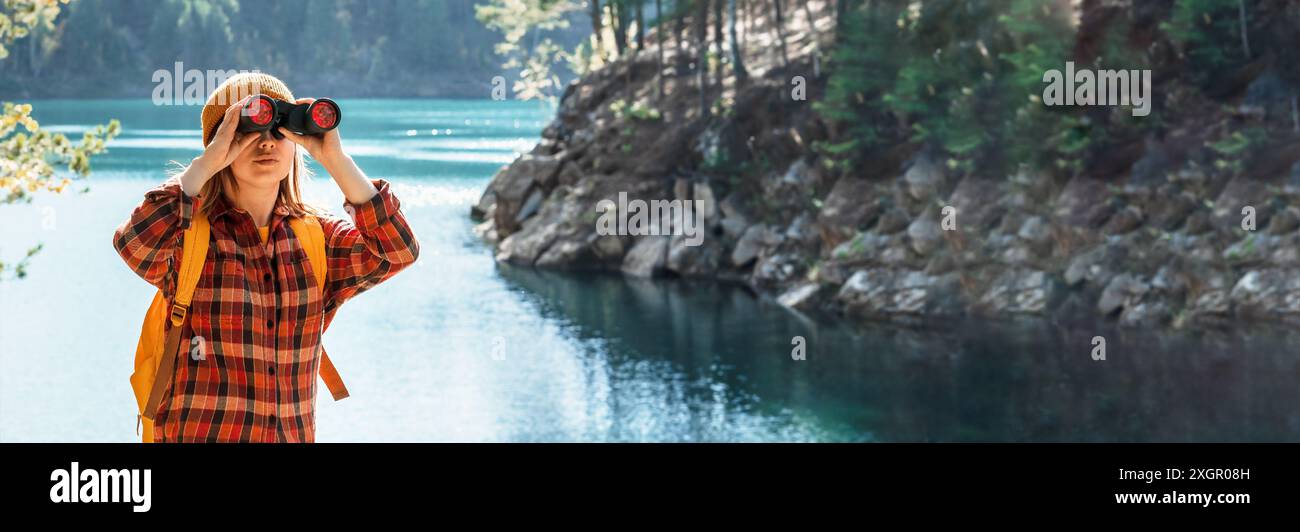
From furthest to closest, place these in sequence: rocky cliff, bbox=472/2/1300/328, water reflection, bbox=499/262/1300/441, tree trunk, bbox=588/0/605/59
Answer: tree trunk, bbox=588/0/605/59 → rocky cliff, bbox=472/2/1300/328 → water reflection, bbox=499/262/1300/441

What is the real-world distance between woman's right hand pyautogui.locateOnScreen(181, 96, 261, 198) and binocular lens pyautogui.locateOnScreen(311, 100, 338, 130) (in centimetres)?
19

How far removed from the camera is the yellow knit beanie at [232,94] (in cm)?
427

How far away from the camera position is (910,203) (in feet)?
132

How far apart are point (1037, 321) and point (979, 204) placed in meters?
3.53

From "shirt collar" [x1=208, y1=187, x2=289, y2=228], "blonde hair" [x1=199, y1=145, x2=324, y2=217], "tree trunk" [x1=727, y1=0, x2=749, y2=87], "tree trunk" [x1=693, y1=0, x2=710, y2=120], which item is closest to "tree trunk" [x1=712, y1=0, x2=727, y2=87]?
"tree trunk" [x1=693, y1=0, x2=710, y2=120]

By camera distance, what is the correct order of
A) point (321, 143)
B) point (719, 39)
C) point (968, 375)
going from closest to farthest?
1. point (321, 143)
2. point (968, 375)
3. point (719, 39)

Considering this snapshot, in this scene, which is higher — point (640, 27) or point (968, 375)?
point (640, 27)

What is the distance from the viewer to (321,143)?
4230 millimetres

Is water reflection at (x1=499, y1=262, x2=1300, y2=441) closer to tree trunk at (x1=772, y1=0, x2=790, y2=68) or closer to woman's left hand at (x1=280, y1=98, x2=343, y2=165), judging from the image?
tree trunk at (x1=772, y1=0, x2=790, y2=68)

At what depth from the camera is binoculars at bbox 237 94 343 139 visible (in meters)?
4.11

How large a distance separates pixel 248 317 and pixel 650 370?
95.5 feet

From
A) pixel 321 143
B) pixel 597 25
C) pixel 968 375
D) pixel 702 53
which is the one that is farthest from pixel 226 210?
pixel 597 25

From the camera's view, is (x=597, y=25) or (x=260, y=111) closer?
(x=260, y=111)

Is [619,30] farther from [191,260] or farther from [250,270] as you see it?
[191,260]
